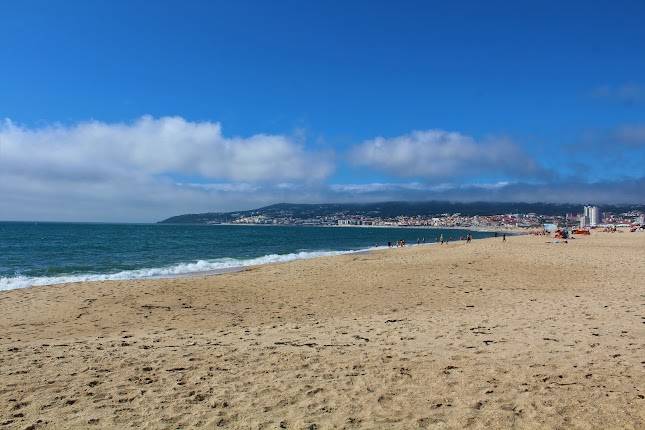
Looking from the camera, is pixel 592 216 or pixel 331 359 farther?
pixel 592 216

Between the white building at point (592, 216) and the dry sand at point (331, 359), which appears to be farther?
the white building at point (592, 216)

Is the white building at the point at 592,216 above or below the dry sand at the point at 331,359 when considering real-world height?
above

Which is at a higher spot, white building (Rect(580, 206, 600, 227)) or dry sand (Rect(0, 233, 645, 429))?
white building (Rect(580, 206, 600, 227))

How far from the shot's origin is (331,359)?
762 cm

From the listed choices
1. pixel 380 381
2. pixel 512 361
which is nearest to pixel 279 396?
pixel 380 381

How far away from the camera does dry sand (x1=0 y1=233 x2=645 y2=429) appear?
5.35 m

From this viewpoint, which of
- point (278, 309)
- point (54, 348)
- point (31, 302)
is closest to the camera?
point (54, 348)

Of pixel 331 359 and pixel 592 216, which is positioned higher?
pixel 592 216

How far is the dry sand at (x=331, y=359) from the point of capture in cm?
535

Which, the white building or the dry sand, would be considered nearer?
the dry sand

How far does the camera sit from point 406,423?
5059mm

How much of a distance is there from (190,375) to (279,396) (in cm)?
167

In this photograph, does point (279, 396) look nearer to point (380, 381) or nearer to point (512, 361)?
point (380, 381)

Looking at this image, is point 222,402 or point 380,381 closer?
point 222,402
